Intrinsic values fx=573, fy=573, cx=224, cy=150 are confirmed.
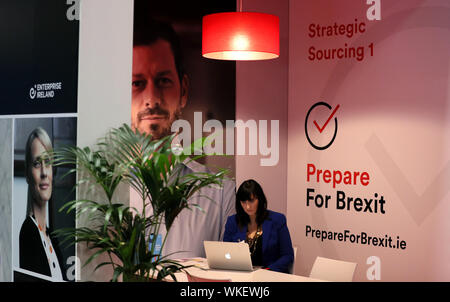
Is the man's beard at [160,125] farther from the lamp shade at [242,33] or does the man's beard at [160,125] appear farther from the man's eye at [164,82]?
the lamp shade at [242,33]

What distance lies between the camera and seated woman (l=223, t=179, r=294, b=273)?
5.46 metres

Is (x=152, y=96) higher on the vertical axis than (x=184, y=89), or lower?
lower

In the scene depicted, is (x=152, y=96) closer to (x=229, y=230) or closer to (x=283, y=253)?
(x=229, y=230)

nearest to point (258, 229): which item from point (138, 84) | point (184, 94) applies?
point (184, 94)

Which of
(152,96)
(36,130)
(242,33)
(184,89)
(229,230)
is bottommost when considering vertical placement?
(229,230)

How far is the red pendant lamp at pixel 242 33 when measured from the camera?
4172mm

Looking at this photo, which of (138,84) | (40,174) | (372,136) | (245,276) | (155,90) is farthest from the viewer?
(372,136)

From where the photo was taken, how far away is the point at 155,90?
523 centimetres

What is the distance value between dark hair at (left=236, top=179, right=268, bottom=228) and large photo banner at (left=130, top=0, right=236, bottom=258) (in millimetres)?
276

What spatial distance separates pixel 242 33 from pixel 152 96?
135cm

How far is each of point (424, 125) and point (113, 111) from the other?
307cm

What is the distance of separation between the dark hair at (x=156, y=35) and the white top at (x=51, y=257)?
6.14 feet

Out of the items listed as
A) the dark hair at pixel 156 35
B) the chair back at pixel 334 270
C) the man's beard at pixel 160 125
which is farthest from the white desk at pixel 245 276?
the dark hair at pixel 156 35
